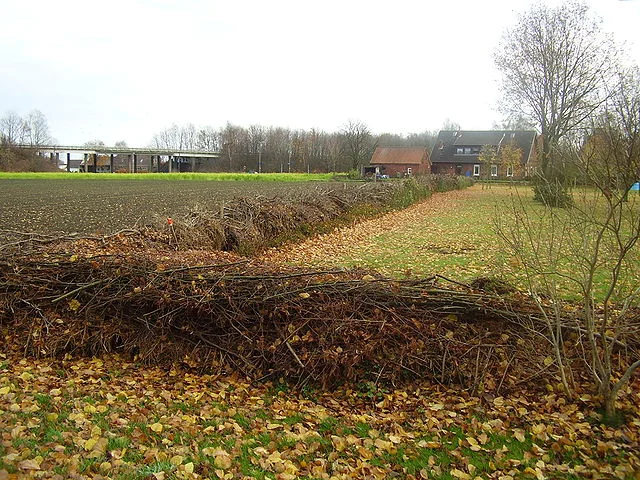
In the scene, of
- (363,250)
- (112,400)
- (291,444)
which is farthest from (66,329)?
(363,250)

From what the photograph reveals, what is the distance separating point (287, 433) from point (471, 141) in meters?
78.8

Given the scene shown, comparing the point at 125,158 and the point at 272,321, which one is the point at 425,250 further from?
the point at 125,158

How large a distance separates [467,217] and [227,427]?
2036 centimetres

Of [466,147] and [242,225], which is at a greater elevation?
[466,147]

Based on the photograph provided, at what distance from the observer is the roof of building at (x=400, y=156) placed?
7931 centimetres

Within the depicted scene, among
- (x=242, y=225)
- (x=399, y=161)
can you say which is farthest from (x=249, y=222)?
(x=399, y=161)

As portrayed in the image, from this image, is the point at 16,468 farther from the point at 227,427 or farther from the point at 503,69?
the point at 503,69

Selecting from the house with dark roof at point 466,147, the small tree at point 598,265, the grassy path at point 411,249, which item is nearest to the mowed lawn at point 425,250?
the grassy path at point 411,249

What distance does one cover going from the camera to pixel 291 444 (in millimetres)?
4469

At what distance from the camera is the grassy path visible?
10961 mm

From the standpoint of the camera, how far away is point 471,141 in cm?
7800

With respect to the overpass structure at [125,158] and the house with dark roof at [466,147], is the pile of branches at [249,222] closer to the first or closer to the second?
the house with dark roof at [466,147]

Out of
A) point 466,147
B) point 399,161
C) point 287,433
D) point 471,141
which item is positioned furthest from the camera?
point 399,161

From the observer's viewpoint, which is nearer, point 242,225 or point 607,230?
point 607,230
